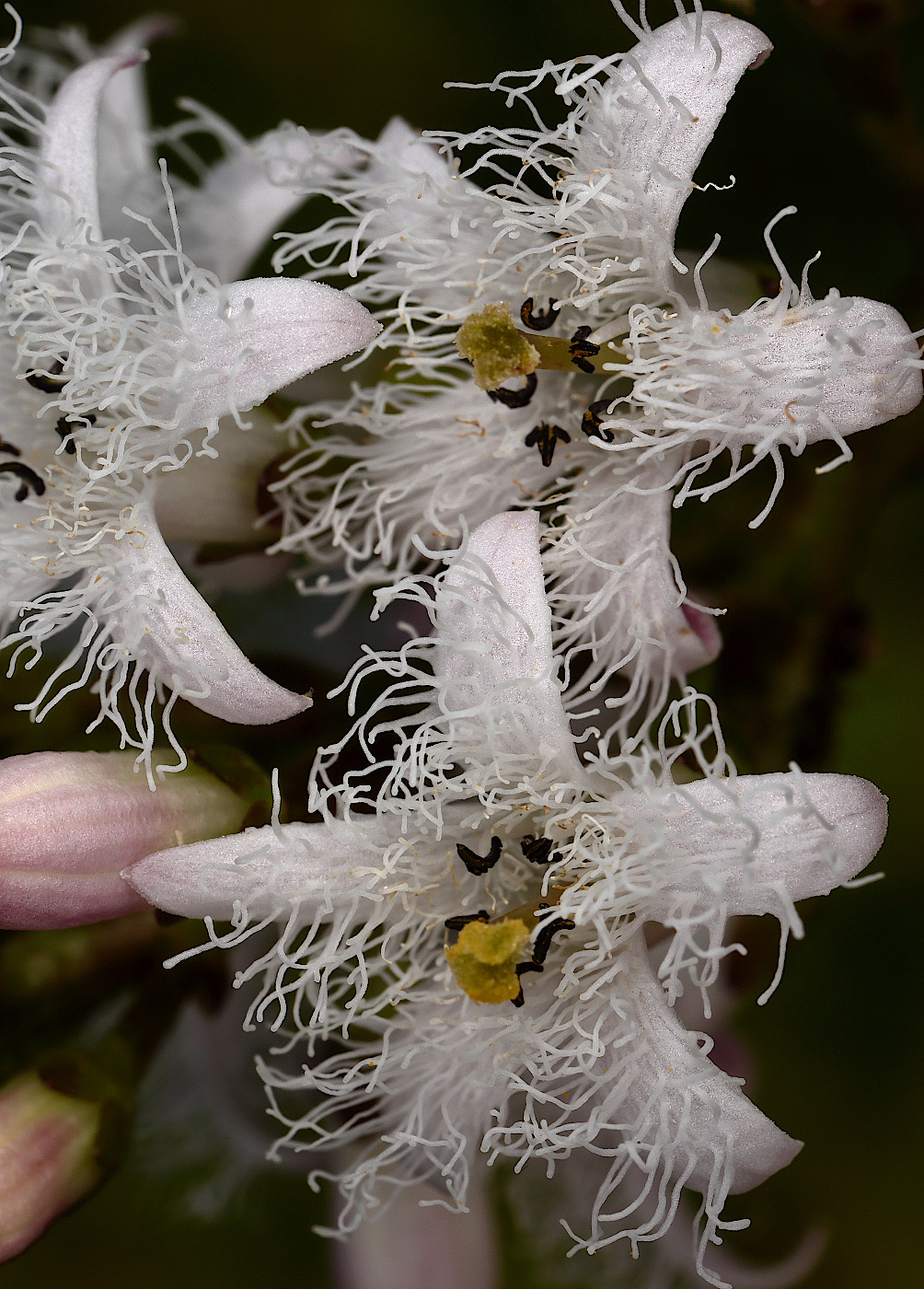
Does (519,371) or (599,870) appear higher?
(519,371)

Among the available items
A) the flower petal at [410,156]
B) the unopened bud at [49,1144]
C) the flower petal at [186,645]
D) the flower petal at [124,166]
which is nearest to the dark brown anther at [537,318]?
the flower petal at [410,156]

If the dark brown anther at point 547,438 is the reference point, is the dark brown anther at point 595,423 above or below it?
above

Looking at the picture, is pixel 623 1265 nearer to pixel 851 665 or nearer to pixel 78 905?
pixel 851 665

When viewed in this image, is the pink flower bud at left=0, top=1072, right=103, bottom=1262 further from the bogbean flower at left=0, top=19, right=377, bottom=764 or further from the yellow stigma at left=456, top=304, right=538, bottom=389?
the yellow stigma at left=456, top=304, right=538, bottom=389

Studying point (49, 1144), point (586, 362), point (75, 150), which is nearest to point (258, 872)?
point (49, 1144)

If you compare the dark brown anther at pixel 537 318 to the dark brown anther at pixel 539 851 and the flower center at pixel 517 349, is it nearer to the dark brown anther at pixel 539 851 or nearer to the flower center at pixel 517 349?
the flower center at pixel 517 349

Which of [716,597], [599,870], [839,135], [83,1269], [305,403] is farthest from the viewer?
[83,1269]

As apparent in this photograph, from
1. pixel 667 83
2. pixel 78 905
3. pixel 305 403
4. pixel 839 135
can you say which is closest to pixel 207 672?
pixel 78 905
